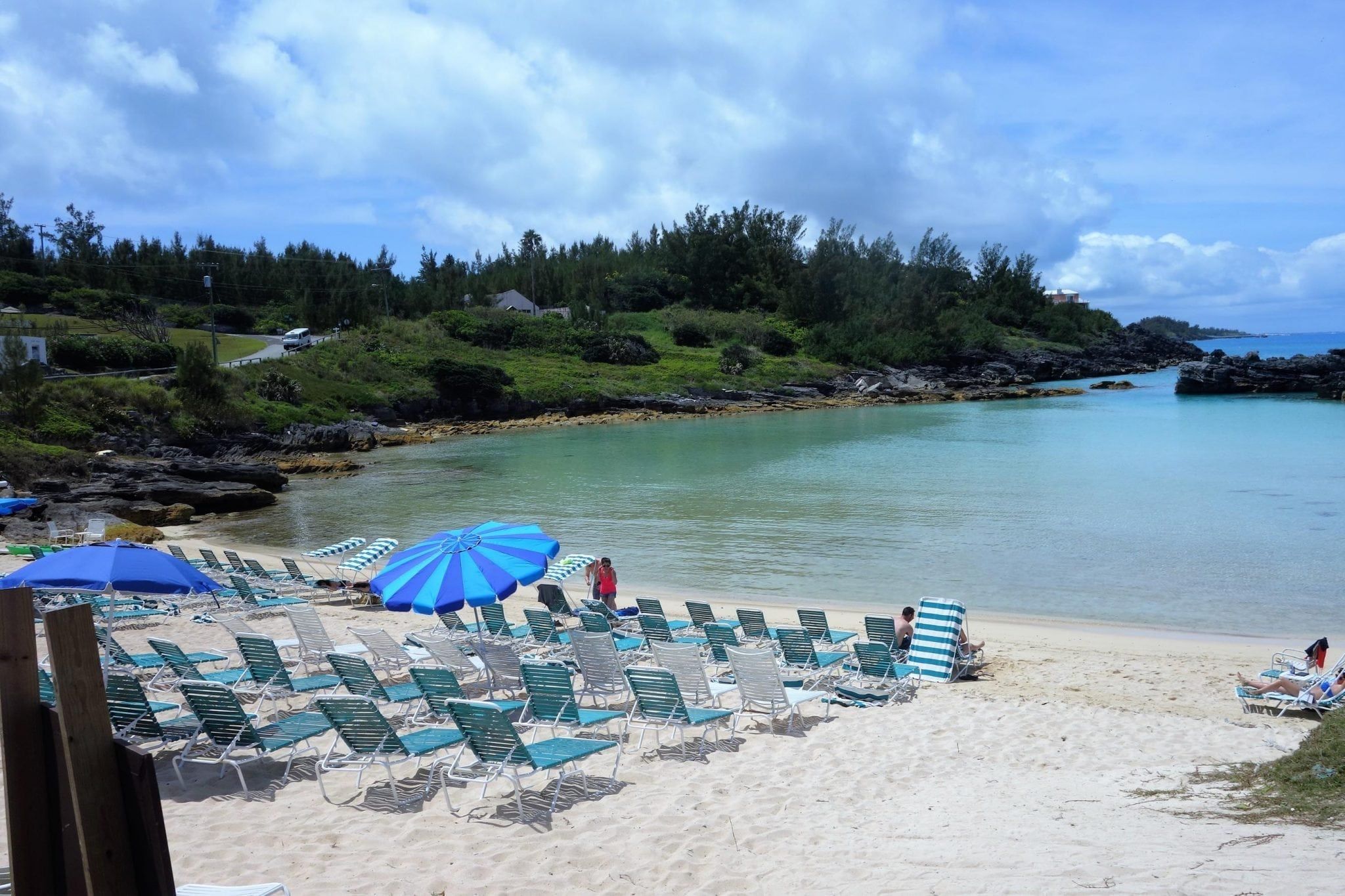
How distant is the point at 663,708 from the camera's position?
26.6ft

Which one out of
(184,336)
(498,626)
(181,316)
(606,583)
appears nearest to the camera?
(498,626)

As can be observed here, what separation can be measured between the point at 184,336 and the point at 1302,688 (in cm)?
7199

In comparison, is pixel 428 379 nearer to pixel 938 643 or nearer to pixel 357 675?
pixel 938 643

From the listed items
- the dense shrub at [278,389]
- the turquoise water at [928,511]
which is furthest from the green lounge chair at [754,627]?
the dense shrub at [278,389]

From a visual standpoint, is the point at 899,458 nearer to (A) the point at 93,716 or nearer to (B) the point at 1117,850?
(B) the point at 1117,850

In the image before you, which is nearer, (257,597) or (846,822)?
(846,822)

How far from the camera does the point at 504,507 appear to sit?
28844 millimetres

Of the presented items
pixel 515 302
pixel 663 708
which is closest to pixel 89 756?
pixel 663 708

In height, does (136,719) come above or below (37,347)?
below

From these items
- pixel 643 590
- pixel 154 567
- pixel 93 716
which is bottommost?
pixel 643 590

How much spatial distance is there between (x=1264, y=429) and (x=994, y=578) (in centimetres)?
4173

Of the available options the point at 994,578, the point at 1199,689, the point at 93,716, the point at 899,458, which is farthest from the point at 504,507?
the point at 93,716

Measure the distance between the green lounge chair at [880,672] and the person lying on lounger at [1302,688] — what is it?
3279 mm

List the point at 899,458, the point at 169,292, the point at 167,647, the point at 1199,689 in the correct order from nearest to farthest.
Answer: the point at 167,647, the point at 1199,689, the point at 899,458, the point at 169,292
